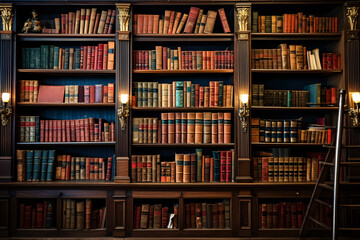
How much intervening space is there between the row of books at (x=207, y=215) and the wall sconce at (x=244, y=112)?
936mm

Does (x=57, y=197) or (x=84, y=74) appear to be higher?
(x=84, y=74)

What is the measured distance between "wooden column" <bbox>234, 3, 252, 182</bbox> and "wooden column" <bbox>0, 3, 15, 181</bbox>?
2606mm

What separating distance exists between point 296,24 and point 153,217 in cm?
283

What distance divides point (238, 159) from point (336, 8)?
220 centimetres

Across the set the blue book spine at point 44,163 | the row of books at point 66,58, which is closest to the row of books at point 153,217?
the blue book spine at point 44,163

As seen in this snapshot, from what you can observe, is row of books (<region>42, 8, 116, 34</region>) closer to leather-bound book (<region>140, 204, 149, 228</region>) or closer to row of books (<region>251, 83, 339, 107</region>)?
row of books (<region>251, 83, 339, 107</region>)

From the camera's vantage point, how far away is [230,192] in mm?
3701

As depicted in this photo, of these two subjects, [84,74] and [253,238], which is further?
[84,74]

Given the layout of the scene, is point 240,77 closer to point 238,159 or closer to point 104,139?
point 238,159

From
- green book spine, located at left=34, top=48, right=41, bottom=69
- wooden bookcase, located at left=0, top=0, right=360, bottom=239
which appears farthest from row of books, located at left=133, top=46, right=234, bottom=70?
green book spine, located at left=34, top=48, right=41, bottom=69

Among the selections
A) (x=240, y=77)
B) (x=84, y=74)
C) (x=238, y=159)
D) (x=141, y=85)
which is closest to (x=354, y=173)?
(x=238, y=159)

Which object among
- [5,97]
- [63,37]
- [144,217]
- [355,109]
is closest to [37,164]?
[5,97]

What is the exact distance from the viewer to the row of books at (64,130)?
377 cm

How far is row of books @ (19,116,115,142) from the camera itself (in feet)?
12.4
